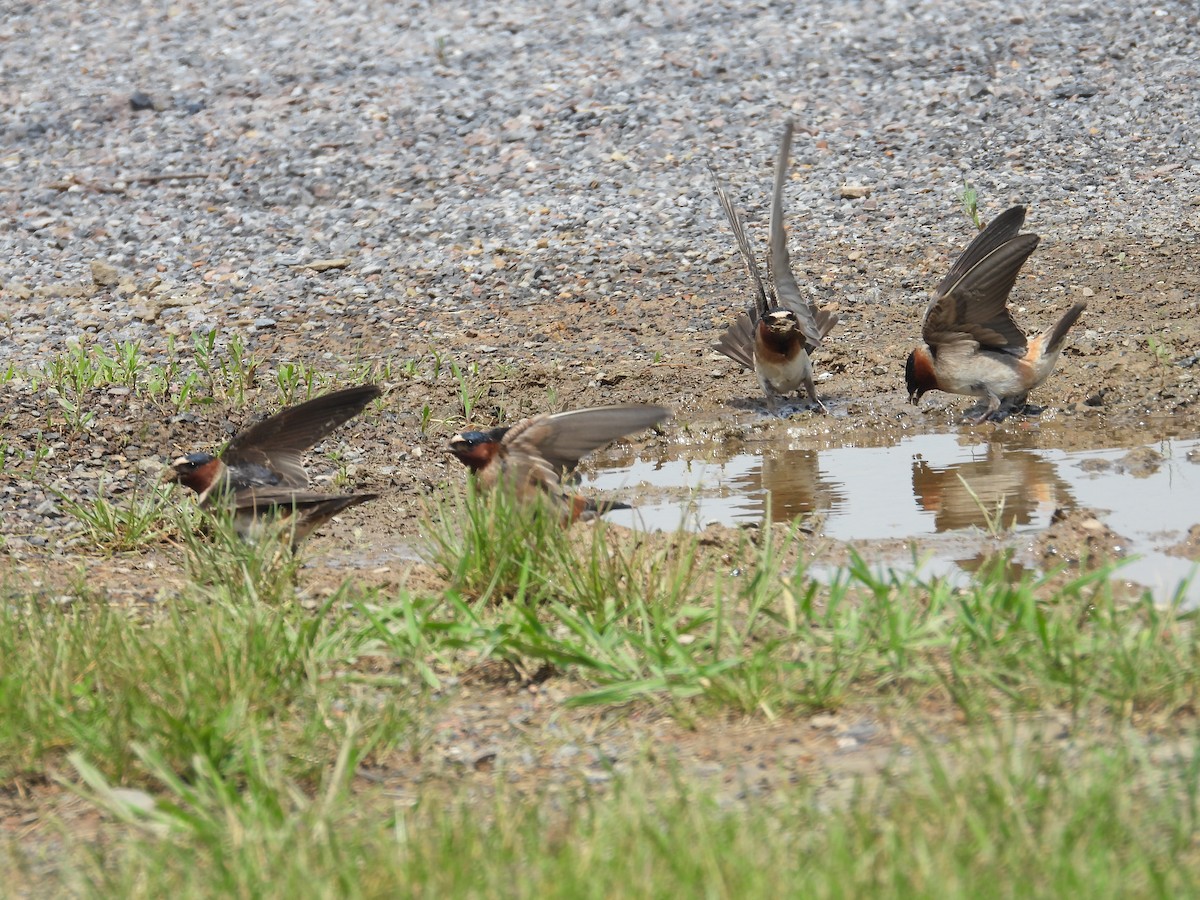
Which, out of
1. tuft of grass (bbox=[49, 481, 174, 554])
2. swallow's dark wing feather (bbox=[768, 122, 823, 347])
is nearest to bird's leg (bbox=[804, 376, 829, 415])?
swallow's dark wing feather (bbox=[768, 122, 823, 347])

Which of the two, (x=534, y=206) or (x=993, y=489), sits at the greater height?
(x=534, y=206)

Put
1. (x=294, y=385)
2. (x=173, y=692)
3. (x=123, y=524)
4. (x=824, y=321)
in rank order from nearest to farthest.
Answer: (x=173, y=692) < (x=123, y=524) < (x=294, y=385) < (x=824, y=321)

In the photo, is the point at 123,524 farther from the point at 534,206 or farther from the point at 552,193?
the point at 552,193

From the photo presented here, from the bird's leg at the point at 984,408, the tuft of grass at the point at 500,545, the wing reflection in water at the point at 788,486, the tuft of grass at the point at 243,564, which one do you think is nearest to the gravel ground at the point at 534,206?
the bird's leg at the point at 984,408

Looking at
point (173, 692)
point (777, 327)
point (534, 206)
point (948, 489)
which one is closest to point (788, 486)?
point (948, 489)

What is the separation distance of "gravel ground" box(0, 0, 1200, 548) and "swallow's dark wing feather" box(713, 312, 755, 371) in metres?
0.26

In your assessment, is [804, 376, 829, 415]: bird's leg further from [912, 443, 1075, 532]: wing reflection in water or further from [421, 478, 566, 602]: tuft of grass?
[421, 478, 566, 602]: tuft of grass

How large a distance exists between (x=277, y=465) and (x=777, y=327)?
324cm

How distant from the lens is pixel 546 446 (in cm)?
596

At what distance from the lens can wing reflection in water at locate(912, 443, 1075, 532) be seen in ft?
20.1

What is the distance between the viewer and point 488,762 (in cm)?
367

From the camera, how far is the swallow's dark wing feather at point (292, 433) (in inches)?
248

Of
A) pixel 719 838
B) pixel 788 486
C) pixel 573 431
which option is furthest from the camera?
pixel 788 486

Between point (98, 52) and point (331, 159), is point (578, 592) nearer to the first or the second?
point (331, 159)
